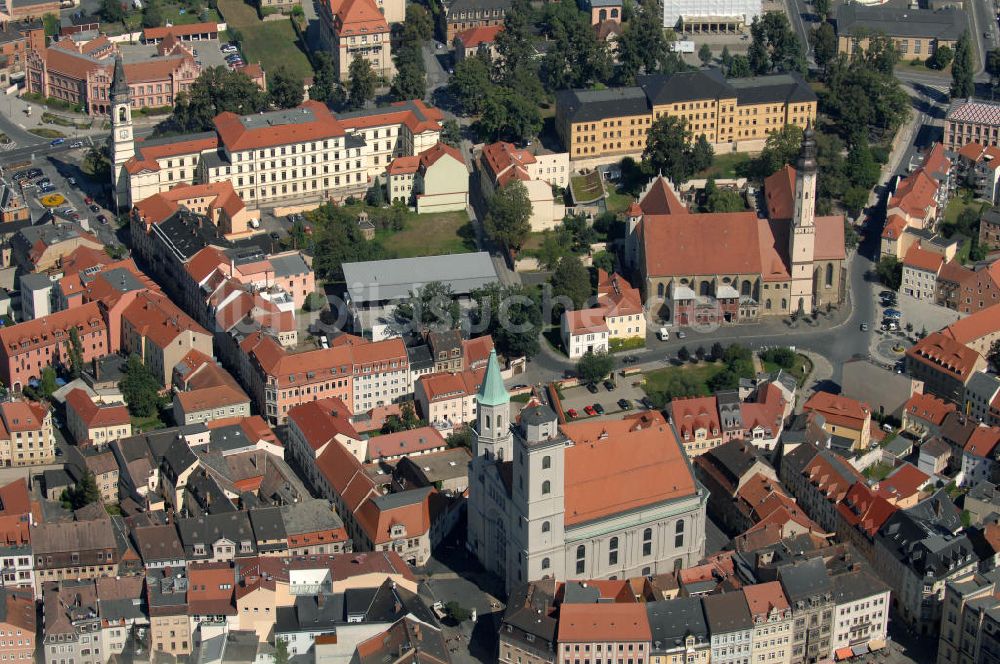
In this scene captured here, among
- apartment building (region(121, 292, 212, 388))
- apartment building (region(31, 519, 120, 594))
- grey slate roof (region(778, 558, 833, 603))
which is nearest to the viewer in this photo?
grey slate roof (region(778, 558, 833, 603))

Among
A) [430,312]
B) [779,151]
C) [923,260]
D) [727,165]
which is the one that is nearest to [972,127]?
[779,151]

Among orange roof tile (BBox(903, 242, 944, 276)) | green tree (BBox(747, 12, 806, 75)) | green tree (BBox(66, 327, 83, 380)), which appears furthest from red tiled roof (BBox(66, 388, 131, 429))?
green tree (BBox(747, 12, 806, 75))

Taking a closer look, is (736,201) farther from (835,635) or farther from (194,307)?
(835,635)

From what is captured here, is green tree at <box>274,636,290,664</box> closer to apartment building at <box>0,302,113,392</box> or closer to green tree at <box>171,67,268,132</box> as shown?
apartment building at <box>0,302,113,392</box>

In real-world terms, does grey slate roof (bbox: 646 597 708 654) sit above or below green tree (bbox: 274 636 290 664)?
above

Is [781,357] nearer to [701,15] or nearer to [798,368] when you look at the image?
[798,368]

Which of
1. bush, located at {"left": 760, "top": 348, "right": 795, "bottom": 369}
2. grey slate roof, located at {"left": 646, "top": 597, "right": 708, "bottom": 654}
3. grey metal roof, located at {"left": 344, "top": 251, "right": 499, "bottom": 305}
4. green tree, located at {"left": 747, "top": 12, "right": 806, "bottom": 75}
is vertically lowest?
grey slate roof, located at {"left": 646, "top": 597, "right": 708, "bottom": 654}
